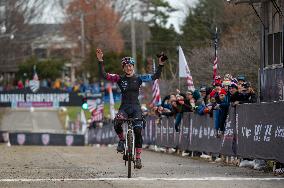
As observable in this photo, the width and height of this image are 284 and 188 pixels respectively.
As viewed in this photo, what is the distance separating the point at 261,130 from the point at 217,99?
12.6 ft

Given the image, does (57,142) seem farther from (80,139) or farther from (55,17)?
(55,17)

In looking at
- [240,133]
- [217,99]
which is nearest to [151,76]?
[240,133]

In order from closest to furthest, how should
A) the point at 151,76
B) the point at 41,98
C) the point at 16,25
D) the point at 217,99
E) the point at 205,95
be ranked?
1. the point at 151,76
2. the point at 217,99
3. the point at 205,95
4. the point at 41,98
5. the point at 16,25

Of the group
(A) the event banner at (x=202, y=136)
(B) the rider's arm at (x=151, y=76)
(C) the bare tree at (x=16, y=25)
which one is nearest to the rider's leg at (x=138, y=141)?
(B) the rider's arm at (x=151, y=76)

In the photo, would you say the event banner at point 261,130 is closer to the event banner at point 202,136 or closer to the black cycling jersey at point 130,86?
the black cycling jersey at point 130,86

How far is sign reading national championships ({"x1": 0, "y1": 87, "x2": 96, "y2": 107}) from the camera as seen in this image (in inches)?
2398

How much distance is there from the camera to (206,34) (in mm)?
36750

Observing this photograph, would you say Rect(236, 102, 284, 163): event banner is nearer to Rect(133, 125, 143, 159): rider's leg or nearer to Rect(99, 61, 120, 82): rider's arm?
Rect(133, 125, 143, 159): rider's leg

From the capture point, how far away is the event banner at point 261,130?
16266 mm

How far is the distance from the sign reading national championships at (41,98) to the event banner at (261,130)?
1667 inches

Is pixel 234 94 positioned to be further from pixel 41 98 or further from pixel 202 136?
pixel 41 98

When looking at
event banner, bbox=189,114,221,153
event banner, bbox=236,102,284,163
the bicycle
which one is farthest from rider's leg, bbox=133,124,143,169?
event banner, bbox=189,114,221,153

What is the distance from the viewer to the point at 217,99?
69.6 feet

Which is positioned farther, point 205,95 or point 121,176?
point 205,95
